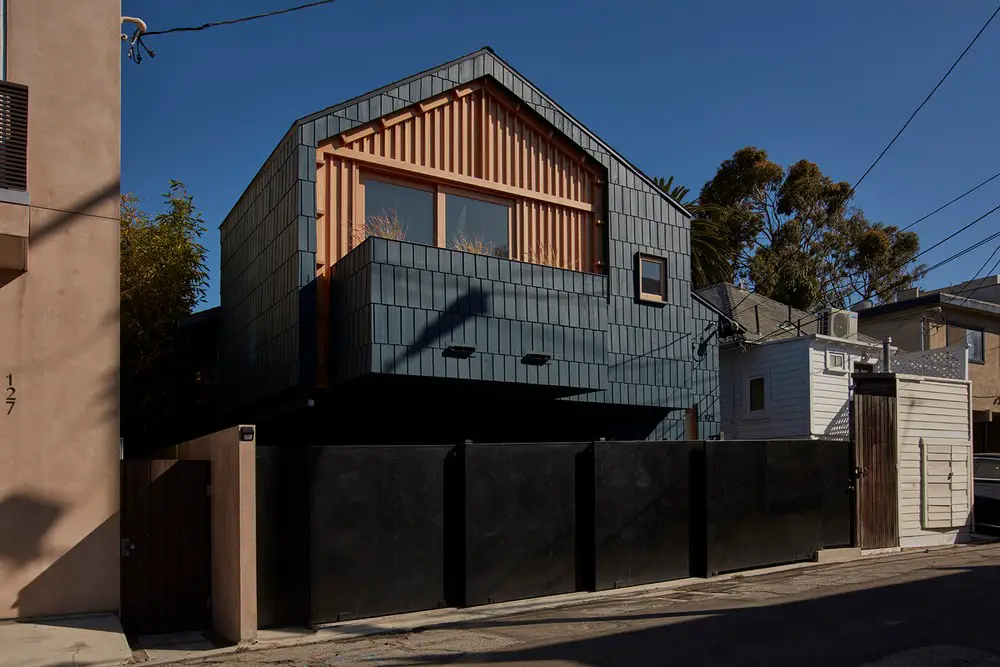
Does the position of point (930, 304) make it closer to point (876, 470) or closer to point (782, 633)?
point (876, 470)

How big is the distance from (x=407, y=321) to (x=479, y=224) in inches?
120

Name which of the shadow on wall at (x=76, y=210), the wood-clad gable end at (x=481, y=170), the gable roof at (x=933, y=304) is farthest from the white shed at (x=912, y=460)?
the shadow on wall at (x=76, y=210)

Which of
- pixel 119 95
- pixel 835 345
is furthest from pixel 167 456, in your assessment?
pixel 835 345

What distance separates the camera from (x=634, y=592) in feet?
39.9

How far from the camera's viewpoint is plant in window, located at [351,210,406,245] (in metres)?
14.0

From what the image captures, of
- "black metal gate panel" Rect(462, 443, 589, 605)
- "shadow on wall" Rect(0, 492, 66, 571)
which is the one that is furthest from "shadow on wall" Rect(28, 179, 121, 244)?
"black metal gate panel" Rect(462, 443, 589, 605)

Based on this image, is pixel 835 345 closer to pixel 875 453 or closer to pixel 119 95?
pixel 875 453

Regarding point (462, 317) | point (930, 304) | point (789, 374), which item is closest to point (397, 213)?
point (462, 317)

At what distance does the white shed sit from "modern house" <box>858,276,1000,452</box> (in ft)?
30.9

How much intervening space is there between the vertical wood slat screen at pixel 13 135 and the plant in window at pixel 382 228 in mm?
4857

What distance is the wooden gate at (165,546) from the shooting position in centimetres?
1049

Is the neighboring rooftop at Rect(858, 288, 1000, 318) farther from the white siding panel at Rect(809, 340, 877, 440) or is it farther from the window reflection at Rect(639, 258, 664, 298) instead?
the window reflection at Rect(639, 258, 664, 298)

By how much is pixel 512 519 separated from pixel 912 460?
882 cm

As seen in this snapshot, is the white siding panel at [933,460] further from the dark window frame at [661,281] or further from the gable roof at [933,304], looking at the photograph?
the gable roof at [933,304]
